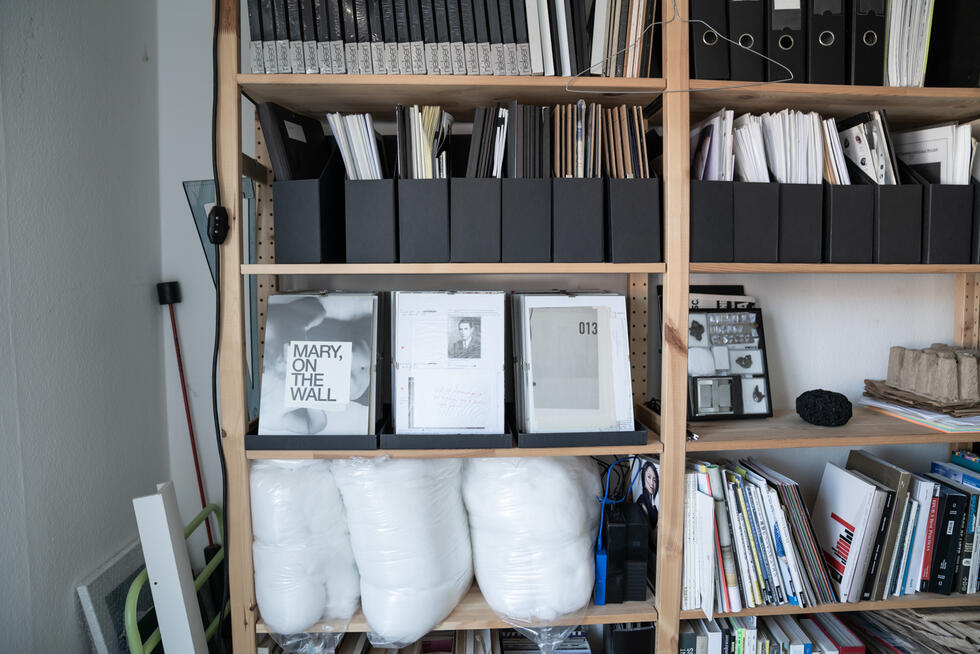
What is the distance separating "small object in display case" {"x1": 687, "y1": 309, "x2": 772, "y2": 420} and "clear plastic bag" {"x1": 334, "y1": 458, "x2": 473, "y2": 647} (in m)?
0.77

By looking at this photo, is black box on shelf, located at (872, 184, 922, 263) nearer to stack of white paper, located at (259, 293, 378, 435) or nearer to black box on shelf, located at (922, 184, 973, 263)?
black box on shelf, located at (922, 184, 973, 263)

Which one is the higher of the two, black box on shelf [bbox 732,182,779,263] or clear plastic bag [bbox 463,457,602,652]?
black box on shelf [bbox 732,182,779,263]

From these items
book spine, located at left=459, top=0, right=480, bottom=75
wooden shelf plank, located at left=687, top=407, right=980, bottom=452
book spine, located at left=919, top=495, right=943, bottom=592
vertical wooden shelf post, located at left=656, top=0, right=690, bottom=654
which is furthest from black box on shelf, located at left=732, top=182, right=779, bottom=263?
book spine, located at left=919, top=495, right=943, bottom=592

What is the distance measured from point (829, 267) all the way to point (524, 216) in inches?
30.5

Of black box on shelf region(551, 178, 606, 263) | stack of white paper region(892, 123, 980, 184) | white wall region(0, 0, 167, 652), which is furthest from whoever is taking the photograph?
stack of white paper region(892, 123, 980, 184)

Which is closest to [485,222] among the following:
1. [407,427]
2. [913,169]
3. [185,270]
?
[407,427]

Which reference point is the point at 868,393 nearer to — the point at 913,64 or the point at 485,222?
the point at 913,64

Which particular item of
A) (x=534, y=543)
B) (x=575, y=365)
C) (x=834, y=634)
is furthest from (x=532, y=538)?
(x=834, y=634)

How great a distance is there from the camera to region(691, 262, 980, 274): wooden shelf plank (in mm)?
1245

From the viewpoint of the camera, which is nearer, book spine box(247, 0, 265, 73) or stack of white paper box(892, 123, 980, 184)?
book spine box(247, 0, 265, 73)

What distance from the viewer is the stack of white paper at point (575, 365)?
1.26 metres

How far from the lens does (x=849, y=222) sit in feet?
4.20

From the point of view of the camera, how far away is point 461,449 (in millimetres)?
1208

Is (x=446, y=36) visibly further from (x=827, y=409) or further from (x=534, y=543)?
(x=827, y=409)
